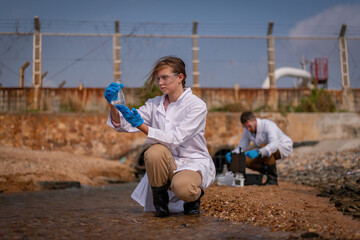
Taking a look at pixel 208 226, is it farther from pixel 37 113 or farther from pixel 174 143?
pixel 37 113

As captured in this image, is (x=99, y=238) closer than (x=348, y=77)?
Yes

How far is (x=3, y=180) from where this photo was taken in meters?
6.78

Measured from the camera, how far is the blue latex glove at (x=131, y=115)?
2.94 meters

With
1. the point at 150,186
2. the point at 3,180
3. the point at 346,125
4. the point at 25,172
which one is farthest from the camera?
the point at 346,125

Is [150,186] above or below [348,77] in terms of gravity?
below

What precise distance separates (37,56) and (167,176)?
9413 millimetres

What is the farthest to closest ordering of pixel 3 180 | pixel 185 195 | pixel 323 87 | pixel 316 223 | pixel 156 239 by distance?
1. pixel 323 87
2. pixel 3 180
3. pixel 185 195
4. pixel 316 223
5. pixel 156 239

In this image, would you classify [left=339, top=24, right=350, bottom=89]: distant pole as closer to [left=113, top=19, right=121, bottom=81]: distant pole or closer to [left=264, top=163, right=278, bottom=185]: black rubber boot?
[left=113, top=19, right=121, bottom=81]: distant pole

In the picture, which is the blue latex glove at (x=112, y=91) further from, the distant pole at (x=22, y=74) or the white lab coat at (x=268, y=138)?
the distant pole at (x=22, y=74)

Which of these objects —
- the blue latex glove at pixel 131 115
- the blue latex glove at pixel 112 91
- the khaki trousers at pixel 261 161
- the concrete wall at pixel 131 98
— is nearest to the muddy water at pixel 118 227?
the blue latex glove at pixel 131 115

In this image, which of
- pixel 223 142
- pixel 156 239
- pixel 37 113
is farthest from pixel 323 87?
pixel 156 239

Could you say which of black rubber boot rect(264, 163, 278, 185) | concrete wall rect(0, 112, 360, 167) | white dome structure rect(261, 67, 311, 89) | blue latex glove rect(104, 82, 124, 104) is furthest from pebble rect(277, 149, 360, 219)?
white dome structure rect(261, 67, 311, 89)

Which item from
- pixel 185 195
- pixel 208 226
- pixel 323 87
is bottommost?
pixel 208 226

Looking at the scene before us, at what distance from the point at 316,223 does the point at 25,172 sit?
643 centimetres
